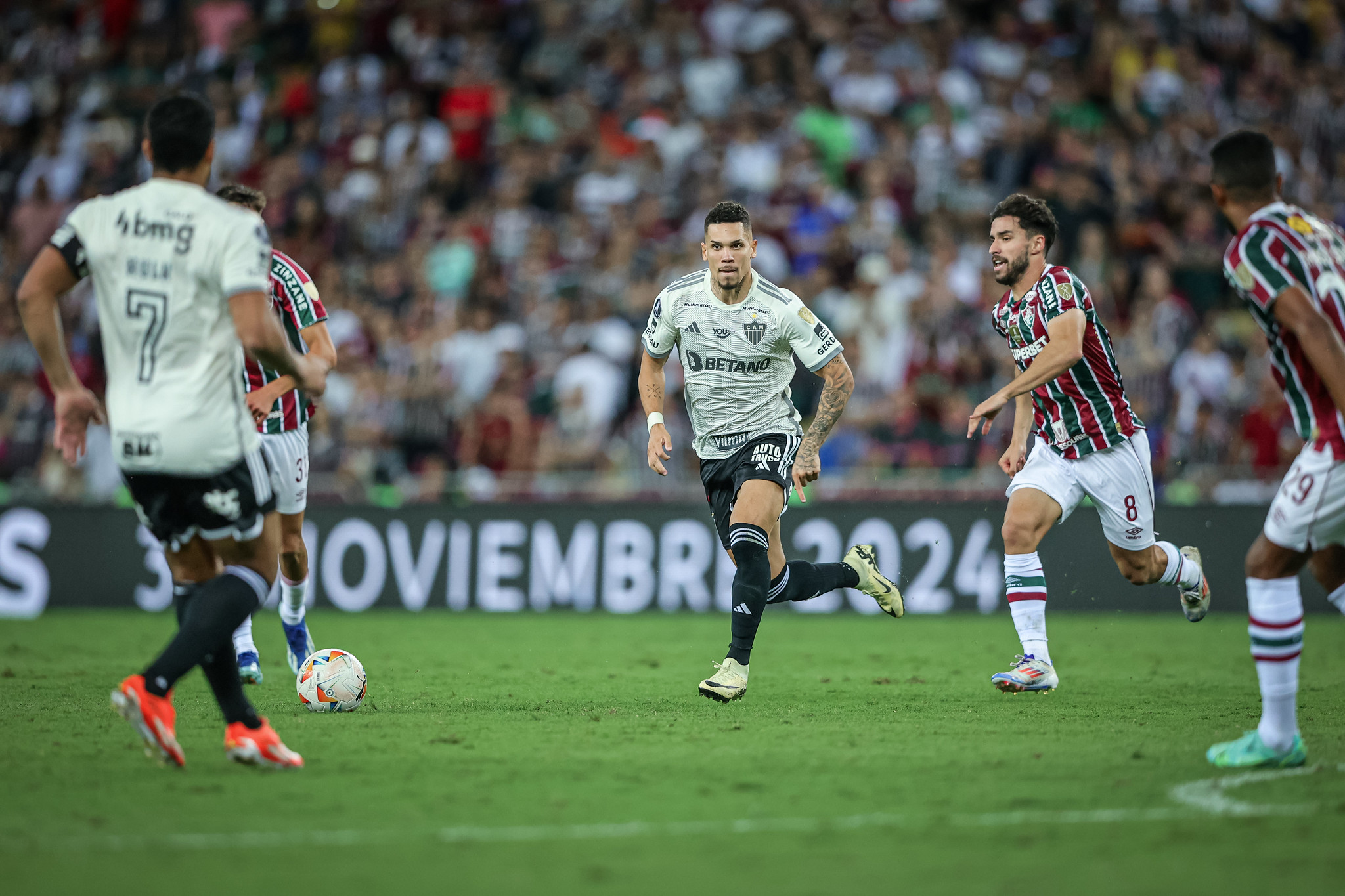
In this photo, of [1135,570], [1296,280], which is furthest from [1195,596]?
[1296,280]

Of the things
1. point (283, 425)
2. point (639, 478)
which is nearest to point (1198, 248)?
point (639, 478)

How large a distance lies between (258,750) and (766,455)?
3.76m

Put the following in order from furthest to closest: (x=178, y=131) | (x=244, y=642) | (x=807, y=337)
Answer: (x=244, y=642), (x=807, y=337), (x=178, y=131)

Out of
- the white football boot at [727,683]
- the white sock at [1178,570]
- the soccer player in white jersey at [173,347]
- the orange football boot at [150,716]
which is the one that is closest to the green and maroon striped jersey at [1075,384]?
the white sock at [1178,570]

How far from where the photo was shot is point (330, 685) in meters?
7.61

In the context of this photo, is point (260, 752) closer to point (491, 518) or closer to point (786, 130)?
point (491, 518)

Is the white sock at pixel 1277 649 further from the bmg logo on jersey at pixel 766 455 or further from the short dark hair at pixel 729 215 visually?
the short dark hair at pixel 729 215

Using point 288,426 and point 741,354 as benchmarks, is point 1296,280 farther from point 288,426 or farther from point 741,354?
point 288,426

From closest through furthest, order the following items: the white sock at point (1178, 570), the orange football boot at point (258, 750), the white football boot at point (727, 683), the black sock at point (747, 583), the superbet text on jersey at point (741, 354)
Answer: the orange football boot at point (258, 750), the white football boot at point (727, 683), the black sock at point (747, 583), the superbet text on jersey at point (741, 354), the white sock at point (1178, 570)

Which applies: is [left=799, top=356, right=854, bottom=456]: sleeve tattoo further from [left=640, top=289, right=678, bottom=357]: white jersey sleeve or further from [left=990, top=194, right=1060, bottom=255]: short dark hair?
[left=990, top=194, right=1060, bottom=255]: short dark hair

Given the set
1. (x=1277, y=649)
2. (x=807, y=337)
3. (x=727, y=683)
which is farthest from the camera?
(x=807, y=337)

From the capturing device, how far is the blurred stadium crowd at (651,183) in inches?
619

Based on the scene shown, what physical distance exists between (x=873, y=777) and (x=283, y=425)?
4.74m

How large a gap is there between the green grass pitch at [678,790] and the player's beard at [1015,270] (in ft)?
8.42
